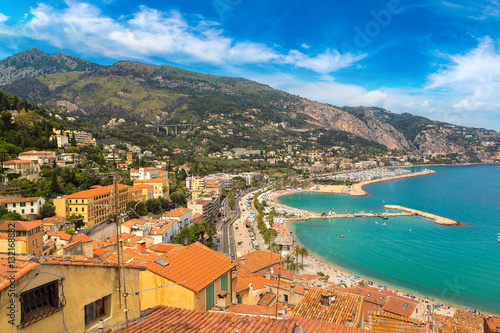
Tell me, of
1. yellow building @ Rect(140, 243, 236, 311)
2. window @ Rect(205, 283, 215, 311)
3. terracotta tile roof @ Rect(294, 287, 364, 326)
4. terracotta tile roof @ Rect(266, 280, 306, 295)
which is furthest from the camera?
terracotta tile roof @ Rect(266, 280, 306, 295)

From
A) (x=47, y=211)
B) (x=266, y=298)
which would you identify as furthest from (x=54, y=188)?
(x=266, y=298)

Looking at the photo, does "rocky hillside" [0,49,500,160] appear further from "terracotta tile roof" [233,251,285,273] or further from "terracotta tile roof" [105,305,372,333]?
"terracotta tile roof" [105,305,372,333]

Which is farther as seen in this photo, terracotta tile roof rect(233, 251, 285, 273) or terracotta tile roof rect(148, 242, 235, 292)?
terracotta tile roof rect(233, 251, 285, 273)

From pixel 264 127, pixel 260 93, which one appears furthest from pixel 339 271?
pixel 260 93

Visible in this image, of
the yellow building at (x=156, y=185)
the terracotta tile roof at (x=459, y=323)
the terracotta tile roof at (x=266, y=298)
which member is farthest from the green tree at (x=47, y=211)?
the terracotta tile roof at (x=459, y=323)

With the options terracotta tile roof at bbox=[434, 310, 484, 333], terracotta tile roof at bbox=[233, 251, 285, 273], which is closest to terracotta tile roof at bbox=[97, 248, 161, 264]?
terracotta tile roof at bbox=[233, 251, 285, 273]

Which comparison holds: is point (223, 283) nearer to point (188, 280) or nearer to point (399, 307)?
point (188, 280)

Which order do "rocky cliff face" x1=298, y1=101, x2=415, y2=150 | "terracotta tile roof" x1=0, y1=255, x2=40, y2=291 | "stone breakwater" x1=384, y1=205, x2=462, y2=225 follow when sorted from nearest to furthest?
"terracotta tile roof" x1=0, y1=255, x2=40, y2=291 → "stone breakwater" x1=384, y1=205, x2=462, y2=225 → "rocky cliff face" x1=298, y1=101, x2=415, y2=150

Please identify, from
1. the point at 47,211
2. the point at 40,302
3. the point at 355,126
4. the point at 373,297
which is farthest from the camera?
the point at 355,126
